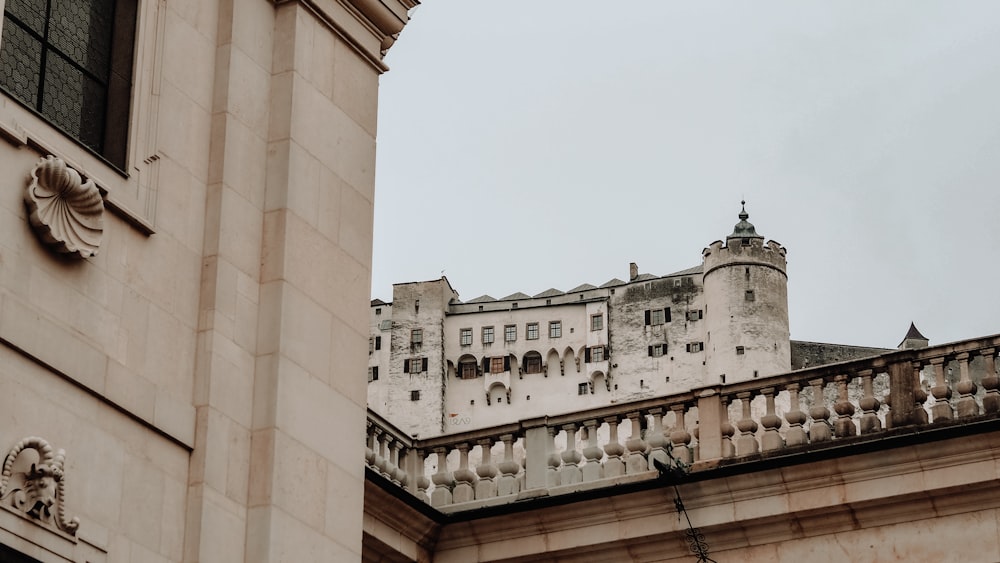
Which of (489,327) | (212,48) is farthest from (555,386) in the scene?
(212,48)

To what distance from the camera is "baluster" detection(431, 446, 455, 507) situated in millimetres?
19938

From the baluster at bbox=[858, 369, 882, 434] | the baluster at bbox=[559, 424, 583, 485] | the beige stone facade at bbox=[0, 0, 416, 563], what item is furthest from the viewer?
the baluster at bbox=[559, 424, 583, 485]

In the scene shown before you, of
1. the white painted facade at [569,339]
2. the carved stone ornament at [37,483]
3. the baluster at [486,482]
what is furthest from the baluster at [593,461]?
the white painted facade at [569,339]

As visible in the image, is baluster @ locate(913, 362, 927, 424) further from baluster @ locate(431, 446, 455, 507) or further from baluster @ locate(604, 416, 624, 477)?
baluster @ locate(431, 446, 455, 507)

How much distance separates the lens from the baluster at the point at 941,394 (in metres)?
18.2

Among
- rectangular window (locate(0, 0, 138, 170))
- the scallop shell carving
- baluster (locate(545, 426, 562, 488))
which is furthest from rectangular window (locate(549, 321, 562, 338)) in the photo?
the scallop shell carving

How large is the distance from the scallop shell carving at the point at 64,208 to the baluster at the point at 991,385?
9748mm

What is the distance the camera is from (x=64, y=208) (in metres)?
10.6

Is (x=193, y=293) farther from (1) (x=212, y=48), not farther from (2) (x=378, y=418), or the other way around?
(2) (x=378, y=418)

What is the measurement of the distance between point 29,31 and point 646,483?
30.8 feet

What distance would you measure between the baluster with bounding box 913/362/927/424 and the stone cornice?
695cm

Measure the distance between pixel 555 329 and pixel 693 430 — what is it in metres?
94.4

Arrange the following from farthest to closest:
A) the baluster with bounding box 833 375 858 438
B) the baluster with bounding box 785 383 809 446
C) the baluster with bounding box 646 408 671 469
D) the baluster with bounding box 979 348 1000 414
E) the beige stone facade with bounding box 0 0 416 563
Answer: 1. the baluster with bounding box 646 408 671 469
2. the baluster with bounding box 785 383 809 446
3. the baluster with bounding box 833 375 858 438
4. the baluster with bounding box 979 348 1000 414
5. the beige stone facade with bounding box 0 0 416 563

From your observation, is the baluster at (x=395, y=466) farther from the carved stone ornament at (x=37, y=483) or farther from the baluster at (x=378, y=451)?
the carved stone ornament at (x=37, y=483)
